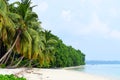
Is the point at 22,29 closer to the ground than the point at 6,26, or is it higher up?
higher up

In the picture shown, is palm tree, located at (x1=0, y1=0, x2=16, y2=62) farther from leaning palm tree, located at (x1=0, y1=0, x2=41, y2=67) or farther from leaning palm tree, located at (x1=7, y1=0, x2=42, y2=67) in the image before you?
leaning palm tree, located at (x1=7, y1=0, x2=42, y2=67)

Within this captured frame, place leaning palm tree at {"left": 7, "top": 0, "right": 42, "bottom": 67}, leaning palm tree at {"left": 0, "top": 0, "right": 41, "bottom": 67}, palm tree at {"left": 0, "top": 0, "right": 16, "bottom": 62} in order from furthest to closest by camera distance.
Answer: leaning palm tree at {"left": 7, "top": 0, "right": 42, "bottom": 67}
leaning palm tree at {"left": 0, "top": 0, "right": 41, "bottom": 67}
palm tree at {"left": 0, "top": 0, "right": 16, "bottom": 62}

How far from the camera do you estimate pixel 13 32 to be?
34469mm

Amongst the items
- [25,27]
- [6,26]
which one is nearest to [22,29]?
[25,27]

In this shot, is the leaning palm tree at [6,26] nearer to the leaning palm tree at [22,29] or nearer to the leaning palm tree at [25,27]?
the leaning palm tree at [22,29]

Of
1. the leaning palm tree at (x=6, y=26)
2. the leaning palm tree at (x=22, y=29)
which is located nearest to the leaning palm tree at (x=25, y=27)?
the leaning palm tree at (x=22, y=29)

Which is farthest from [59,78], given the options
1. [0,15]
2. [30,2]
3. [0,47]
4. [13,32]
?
[0,47]

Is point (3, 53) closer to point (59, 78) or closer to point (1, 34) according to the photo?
point (1, 34)

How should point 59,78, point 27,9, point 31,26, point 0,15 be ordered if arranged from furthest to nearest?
1. point 31,26
2. point 27,9
3. point 0,15
4. point 59,78

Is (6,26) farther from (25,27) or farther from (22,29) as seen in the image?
(25,27)

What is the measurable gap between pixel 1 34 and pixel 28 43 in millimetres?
3678

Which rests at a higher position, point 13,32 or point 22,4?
point 22,4

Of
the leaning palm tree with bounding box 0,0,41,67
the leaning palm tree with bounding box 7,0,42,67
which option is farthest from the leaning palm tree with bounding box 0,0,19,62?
the leaning palm tree with bounding box 7,0,42,67

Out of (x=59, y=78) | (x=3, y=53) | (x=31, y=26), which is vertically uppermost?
(x=31, y=26)
